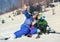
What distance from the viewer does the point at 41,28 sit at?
8.42 meters

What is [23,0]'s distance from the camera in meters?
15.8

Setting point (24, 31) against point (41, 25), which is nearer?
point (24, 31)

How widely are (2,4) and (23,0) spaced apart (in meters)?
1.66

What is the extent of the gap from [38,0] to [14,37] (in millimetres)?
9417

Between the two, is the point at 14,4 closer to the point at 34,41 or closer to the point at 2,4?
the point at 2,4

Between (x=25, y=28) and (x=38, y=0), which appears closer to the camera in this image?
(x=25, y=28)

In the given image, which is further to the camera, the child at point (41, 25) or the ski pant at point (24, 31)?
the child at point (41, 25)

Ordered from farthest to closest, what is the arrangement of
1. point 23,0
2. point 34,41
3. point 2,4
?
point 23,0 → point 2,4 → point 34,41

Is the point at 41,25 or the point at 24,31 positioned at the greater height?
the point at 41,25

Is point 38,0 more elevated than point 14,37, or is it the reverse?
point 38,0

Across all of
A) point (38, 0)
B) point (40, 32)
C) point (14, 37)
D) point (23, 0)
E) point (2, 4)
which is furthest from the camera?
point (38, 0)

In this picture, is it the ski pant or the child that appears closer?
the ski pant

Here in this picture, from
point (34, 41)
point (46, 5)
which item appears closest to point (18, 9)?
A: point (46, 5)

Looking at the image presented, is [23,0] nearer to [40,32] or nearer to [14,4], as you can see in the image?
[14,4]
